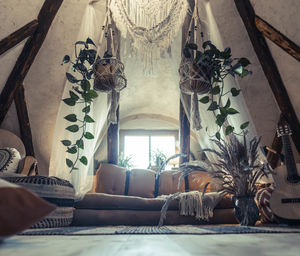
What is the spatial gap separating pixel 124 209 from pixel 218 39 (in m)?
1.72

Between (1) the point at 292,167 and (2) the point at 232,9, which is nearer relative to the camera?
(1) the point at 292,167

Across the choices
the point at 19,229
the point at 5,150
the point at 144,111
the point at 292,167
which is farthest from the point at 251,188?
the point at 144,111

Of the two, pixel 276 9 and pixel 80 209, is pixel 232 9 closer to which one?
pixel 276 9

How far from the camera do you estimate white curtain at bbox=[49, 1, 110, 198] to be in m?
2.08

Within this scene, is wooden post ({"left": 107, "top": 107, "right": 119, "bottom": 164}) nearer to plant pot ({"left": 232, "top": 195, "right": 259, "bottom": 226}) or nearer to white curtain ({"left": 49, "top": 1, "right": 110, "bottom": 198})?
white curtain ({"left": 49, "top": 1, "right": 110, "bottom": 198})

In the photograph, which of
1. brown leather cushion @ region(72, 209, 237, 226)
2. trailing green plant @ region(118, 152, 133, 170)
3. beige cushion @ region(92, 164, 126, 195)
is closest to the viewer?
brown leather cushion @ region(72, 209, 237, 226)

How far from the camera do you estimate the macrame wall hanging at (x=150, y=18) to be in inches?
76.1

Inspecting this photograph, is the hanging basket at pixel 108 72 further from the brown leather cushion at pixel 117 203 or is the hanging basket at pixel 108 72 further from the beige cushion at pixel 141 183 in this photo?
the beige cushion at pixel 141 183

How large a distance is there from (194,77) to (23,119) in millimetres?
2758

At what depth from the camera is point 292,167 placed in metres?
2.23

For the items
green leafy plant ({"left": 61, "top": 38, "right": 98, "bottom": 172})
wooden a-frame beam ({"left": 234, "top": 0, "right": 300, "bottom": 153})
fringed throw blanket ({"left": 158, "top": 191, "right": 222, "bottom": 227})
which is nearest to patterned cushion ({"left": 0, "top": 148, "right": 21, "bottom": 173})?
green leafy plant ({"left": 61, "top": 38, "right": 98, "bottom": 172})

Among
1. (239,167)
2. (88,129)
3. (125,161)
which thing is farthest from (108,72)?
(125,161)

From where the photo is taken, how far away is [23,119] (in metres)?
3.55

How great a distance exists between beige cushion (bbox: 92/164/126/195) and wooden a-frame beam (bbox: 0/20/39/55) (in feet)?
5.49
